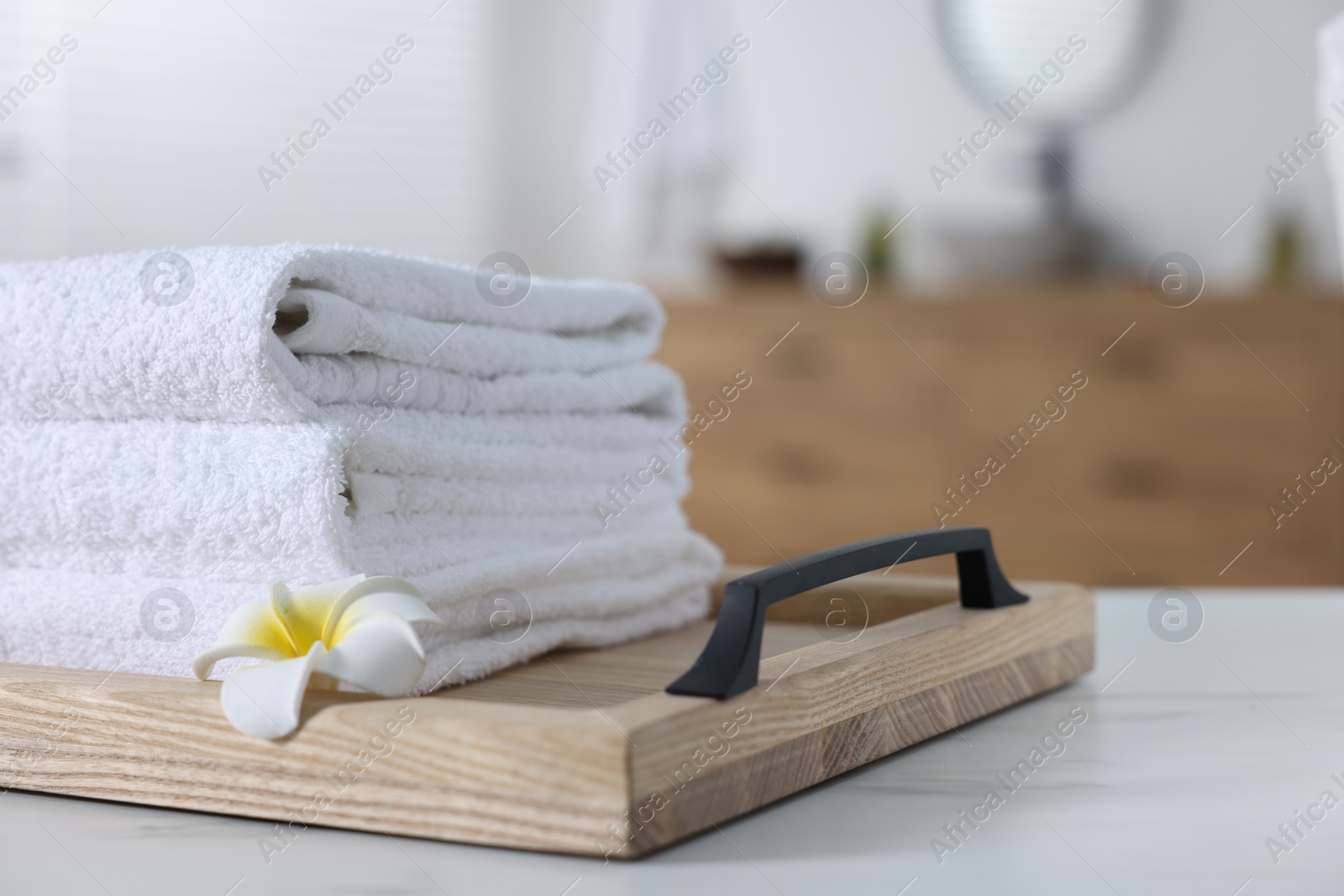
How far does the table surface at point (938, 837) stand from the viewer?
0.41 metres

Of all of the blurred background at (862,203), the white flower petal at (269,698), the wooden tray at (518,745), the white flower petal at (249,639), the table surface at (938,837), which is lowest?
the table surface at (938,837)

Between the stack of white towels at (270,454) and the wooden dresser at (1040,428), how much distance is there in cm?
134

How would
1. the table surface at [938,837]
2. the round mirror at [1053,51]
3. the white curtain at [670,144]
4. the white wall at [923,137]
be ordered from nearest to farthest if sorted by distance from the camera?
1. the table surface at [938,837]
2. the white wall at [923,137]
3. the round mirror at [1053,51]
4. the white curtain at [670,144]

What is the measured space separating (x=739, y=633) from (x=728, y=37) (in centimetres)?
248

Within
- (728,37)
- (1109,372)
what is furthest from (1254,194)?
(728,37)

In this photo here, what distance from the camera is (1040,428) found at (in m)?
2.13

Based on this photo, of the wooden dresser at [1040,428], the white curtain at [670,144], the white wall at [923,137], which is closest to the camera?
the wooden dresser at [1040,428]

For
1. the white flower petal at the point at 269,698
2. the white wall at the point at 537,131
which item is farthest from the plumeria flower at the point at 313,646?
the white wall at the point at 537,131

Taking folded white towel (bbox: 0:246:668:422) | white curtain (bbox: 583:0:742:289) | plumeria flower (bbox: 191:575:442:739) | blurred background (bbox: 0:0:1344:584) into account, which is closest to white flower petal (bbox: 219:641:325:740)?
plumeria flower (bbox: 191:575:442:739)

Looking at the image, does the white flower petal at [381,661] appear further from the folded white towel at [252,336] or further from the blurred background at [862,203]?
the blurred background at [862,203]

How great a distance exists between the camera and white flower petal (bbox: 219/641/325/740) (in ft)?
1.51

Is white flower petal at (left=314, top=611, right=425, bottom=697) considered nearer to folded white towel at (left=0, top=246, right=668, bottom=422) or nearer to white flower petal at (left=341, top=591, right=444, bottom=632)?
white flower petal at (left=341, top=591, right=444, bottom=632)

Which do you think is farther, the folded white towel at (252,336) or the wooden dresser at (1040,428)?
the wooden dresser at (1040,428)

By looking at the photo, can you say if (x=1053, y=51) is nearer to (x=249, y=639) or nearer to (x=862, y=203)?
(x=862, y=203)
